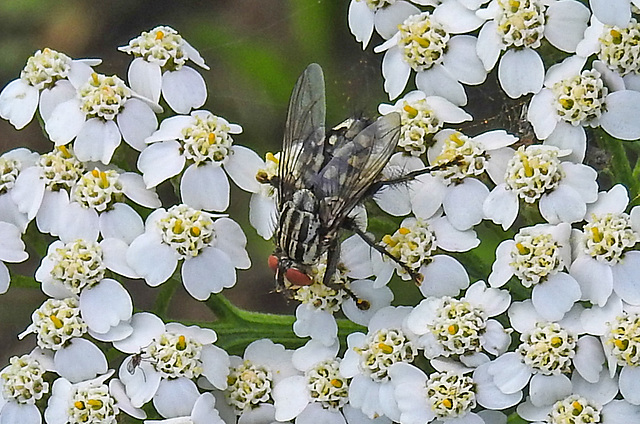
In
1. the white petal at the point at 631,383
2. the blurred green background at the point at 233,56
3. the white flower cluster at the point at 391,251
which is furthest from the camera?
the blurred green background at the point at 233,56

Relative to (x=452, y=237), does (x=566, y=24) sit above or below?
above

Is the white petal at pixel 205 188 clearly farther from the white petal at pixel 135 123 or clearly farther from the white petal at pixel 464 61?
the white petal at pixel 464 61

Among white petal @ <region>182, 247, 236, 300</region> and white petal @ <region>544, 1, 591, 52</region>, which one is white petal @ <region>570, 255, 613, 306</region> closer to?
white petal @ <region>544, 1, 591, 52</region>

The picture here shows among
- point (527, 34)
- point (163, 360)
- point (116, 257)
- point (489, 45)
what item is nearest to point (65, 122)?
point (116, 257)

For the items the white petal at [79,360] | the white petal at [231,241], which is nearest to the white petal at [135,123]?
the white petal at [231,241]

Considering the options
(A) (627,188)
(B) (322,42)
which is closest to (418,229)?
(A) (627,188)

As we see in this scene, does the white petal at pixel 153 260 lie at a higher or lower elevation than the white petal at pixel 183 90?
lower

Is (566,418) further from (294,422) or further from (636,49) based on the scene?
(636,49)

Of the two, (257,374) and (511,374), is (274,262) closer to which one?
(257,374)
